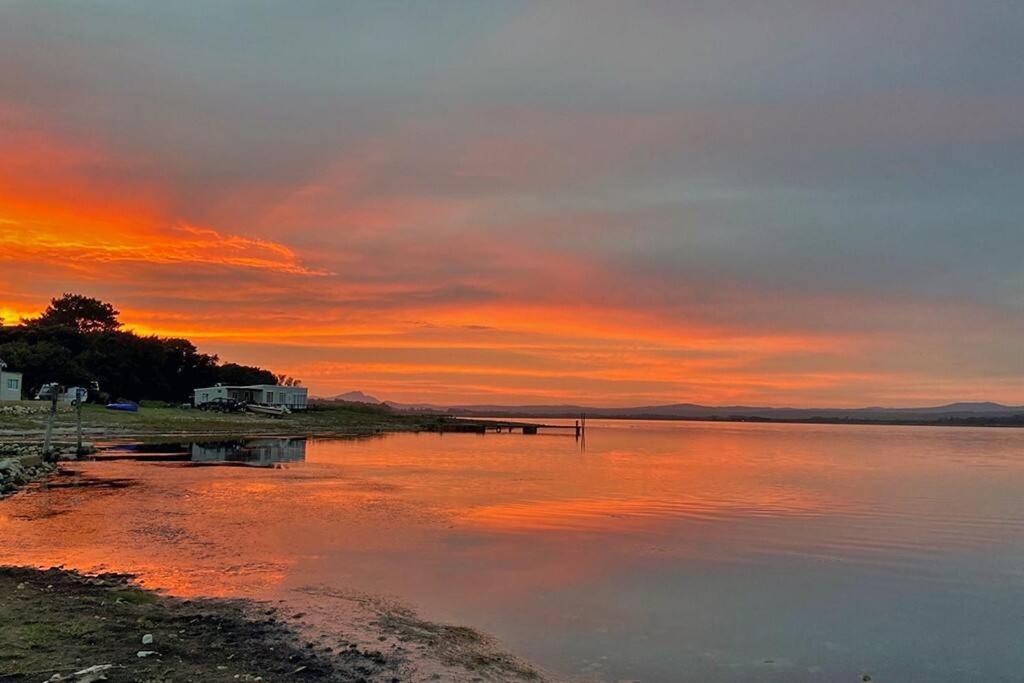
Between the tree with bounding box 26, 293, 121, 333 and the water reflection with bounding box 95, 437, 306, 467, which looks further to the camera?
the tree with bounding box 26, 293, 121, 333

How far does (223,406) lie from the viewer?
93062mm

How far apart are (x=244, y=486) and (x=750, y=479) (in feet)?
89.1

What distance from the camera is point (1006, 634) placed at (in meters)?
12.8

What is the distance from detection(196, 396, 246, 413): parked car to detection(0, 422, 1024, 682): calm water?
5866cm

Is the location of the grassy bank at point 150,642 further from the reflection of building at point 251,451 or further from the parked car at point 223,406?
the parked car at point 223,406

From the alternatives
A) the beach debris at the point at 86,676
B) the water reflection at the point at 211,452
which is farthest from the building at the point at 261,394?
the beach debris at the point at 86,676

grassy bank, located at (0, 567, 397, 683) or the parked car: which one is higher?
the parked car

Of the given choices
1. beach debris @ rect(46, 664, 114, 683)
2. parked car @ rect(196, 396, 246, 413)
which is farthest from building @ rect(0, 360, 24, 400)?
beach debris @ rect(46, 664, 114, 683)

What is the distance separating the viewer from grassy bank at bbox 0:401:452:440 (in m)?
54.2

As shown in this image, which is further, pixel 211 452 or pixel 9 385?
pixel 9 385

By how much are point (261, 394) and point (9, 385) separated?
38.0 meters

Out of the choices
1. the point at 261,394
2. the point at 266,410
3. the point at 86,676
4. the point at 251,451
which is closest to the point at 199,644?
the point at 86,676

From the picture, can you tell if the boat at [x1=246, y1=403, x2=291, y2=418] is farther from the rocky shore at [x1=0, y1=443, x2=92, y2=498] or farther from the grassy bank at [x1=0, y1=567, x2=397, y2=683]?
the grassy bank at [x1=0, y1=567, x2=397, y2=683]

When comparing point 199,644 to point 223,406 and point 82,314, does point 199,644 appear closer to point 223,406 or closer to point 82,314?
point 223,406
